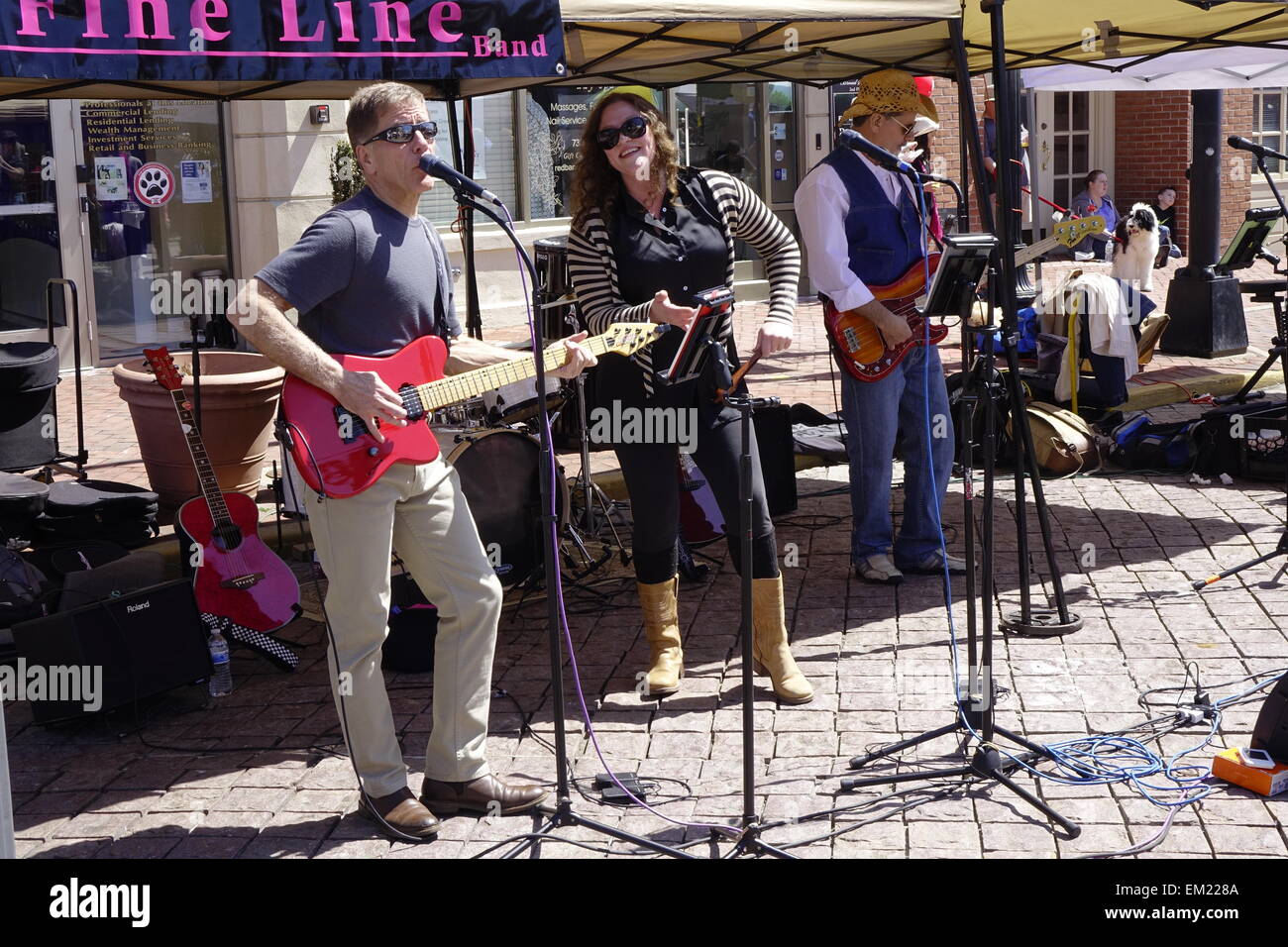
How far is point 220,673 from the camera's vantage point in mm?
5258

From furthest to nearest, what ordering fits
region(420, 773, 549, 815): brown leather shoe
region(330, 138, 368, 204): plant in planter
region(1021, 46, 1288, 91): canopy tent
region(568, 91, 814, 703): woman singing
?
region(330, 138, 368, 204): plant in planter < region(1021, 46, 1288, 91): canopy tent < region(568, 91, 814, 703): woman singing < region(420, 773, 549, 815): brown leather shoe

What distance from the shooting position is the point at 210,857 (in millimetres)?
3887

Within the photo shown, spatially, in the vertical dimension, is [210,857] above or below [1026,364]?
below

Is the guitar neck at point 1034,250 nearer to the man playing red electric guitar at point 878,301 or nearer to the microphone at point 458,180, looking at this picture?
the man playing red electric guitar at point 878,301

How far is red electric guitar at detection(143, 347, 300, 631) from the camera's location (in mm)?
5625

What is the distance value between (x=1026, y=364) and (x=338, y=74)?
628 centimetres

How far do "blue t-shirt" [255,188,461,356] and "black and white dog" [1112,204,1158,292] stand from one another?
23.6ft

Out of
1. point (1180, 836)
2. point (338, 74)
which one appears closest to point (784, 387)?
point (338, 74)

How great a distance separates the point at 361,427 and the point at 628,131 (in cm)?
144

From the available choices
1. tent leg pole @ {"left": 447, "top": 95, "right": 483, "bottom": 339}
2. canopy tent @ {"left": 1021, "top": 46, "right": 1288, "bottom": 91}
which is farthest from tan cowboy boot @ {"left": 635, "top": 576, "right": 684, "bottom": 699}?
canopy tent @ {"left": 1021, "top": 46, "right": 1288, "bottom": 91}

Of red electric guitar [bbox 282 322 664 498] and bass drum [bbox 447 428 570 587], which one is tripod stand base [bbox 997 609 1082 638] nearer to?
bass drum [bbox 447 428 570 587]

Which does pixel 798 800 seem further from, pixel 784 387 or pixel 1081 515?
pixel 784 387

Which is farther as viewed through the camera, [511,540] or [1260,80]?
[1260,80]
